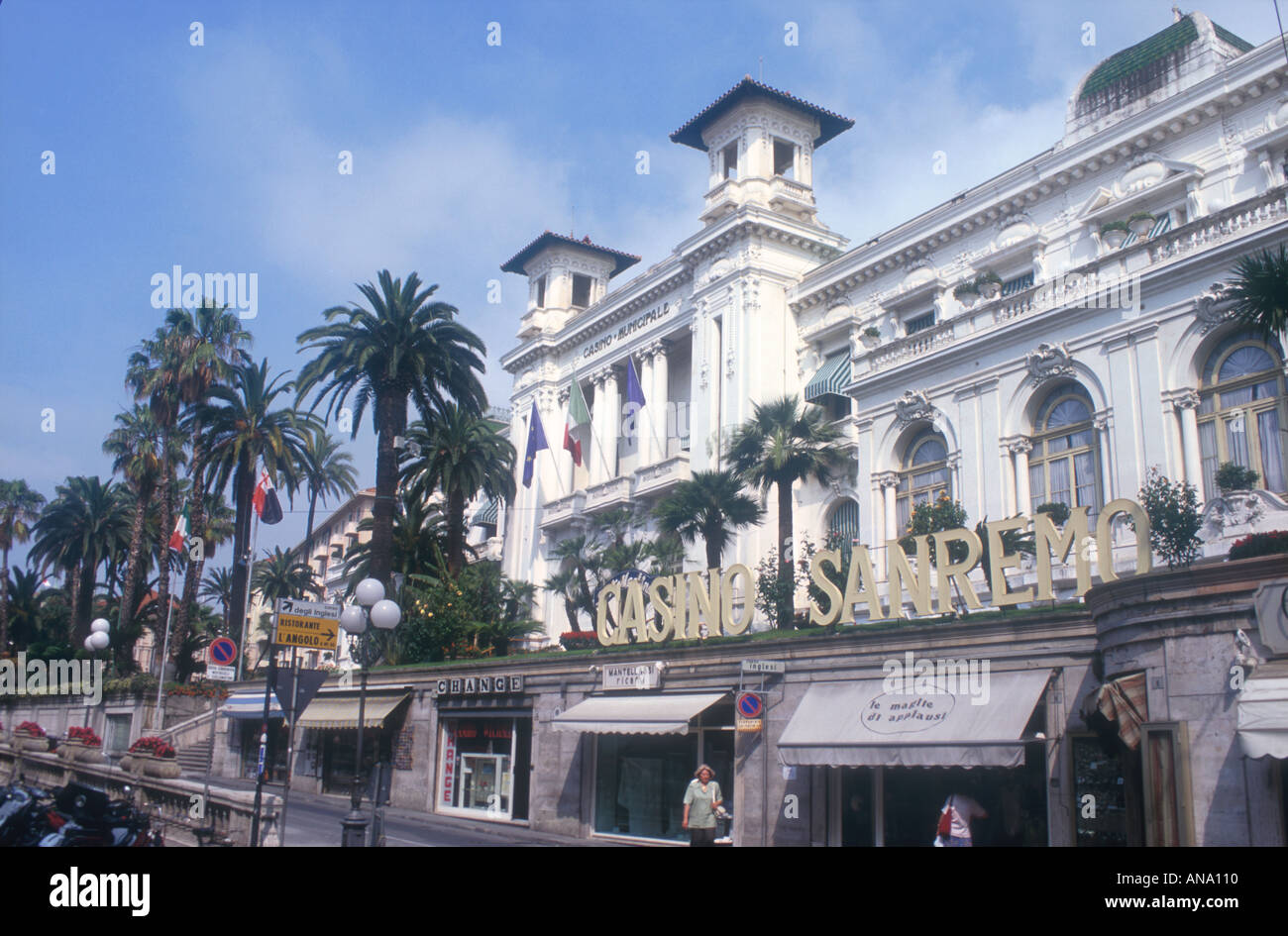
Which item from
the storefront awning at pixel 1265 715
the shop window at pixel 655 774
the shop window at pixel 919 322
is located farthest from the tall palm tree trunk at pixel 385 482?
the storefront awning at pixel 1265 715

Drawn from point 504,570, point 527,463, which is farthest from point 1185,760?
point 504,570

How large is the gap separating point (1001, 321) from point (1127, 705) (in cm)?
1442

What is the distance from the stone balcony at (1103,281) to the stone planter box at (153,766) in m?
19.6

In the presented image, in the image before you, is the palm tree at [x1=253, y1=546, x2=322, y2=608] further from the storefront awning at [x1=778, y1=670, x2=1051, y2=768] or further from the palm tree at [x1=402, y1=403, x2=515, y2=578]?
the storefront awning at [x1=778, y1=670, x2=1051, y2=768]

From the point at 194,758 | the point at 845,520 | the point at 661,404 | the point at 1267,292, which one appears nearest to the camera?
the point at 1267,292

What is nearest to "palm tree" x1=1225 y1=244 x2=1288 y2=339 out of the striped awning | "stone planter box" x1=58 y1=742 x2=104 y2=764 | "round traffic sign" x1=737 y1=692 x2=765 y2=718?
the striped awning

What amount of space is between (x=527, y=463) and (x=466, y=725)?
17154 mm

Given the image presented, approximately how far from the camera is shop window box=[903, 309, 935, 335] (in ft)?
118

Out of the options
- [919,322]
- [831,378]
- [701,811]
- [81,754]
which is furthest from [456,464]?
[701,811]

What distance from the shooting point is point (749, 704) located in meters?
20.6

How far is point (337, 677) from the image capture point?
44.9 m

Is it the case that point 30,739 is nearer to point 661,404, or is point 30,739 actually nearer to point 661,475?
point 661,475

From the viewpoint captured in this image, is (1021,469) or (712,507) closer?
(1021,469)
